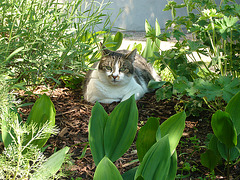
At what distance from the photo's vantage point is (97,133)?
1.66 metres

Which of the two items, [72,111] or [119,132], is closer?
[119,132]

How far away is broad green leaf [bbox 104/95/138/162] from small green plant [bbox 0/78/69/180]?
225 mm

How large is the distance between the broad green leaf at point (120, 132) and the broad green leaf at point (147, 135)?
6cm

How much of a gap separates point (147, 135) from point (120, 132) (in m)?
0.15

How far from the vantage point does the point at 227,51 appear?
2.20 meters

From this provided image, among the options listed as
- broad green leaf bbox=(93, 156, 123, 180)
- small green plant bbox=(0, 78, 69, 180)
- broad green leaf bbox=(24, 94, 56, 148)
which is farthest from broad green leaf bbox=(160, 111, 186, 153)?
broad green leaf bbox=(24, 94, 56, 148)

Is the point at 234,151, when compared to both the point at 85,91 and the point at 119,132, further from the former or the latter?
the point at 85,91

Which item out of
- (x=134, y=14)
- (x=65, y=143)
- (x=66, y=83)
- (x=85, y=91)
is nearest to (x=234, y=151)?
(x=65, y=143)

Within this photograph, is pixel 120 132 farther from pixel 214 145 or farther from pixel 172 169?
pixel 214 145

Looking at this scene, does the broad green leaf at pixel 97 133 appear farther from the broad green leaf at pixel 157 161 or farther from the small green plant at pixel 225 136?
the small green plant at pixel 225 136

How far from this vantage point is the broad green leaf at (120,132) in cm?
162

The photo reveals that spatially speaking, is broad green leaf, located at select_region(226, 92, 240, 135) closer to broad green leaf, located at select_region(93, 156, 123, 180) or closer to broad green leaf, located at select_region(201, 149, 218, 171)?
broad green leaf, located at select_region(201, 149, 218, 171)

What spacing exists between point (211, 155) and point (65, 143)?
0.99m

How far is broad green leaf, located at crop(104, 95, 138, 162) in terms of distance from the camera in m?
1.62
